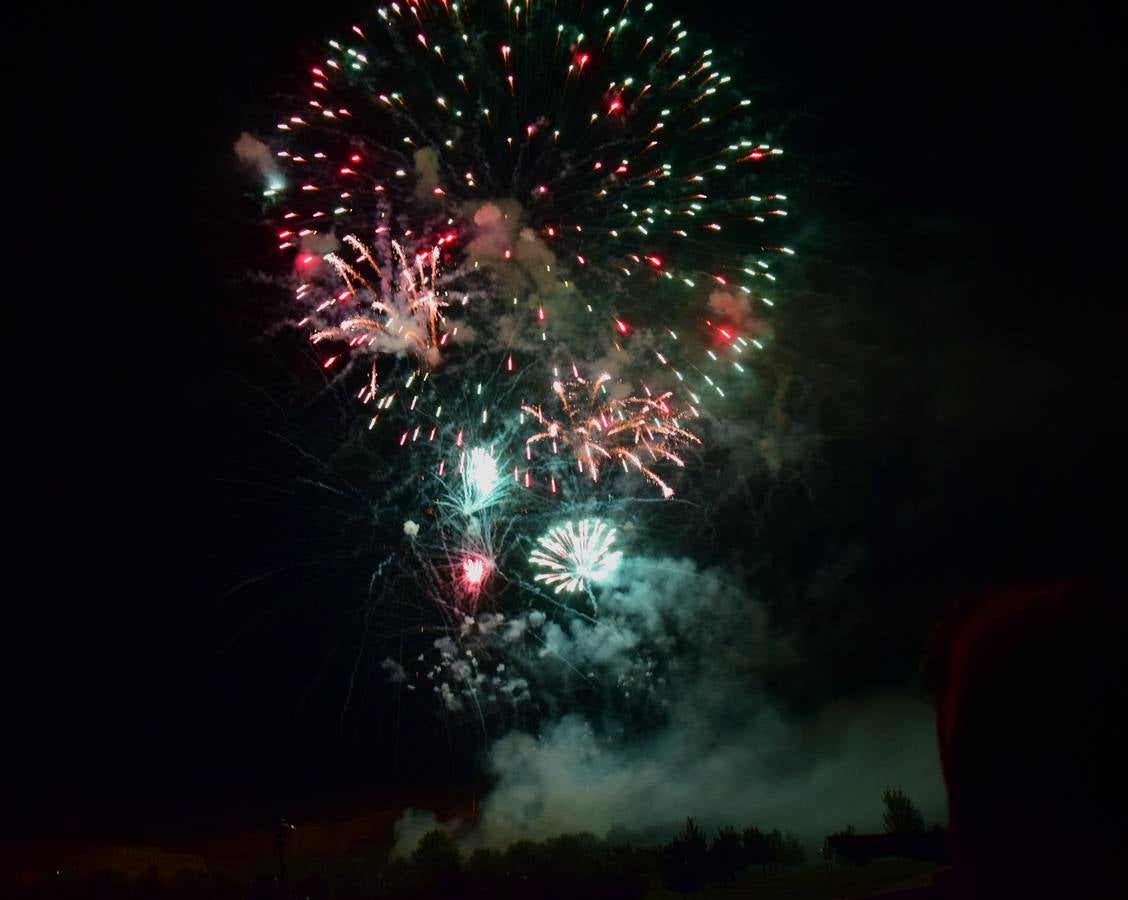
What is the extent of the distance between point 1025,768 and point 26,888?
1638 inches

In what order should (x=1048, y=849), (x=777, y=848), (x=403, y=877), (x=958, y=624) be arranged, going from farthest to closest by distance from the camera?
1. (x=403, y=877)
2. (x=777, y=848)
3. (x=958, y=624)
4. (x=1048, y=849)

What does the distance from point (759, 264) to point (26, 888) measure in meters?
37.2

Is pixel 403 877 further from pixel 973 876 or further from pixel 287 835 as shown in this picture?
pixel 973 876

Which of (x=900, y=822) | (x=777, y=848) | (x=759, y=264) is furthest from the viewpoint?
(x=777, y=848)

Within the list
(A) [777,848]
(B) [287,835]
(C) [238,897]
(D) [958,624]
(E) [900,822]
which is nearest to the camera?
(D) [958,624]

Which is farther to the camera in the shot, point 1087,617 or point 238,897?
point 238,897

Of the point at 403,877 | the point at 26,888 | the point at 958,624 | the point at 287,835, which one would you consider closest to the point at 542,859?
the point at 403,877

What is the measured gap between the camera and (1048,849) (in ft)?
4.49

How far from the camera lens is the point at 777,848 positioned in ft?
157

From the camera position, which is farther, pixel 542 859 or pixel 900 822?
pixel 542 859

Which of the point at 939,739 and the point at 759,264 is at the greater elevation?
the point at 759,264

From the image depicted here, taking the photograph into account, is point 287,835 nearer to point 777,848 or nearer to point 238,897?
point 238,897

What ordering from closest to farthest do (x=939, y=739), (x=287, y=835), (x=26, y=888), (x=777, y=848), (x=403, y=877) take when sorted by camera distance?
Result: 1. (x=939, y=739)
2. (x=287, y=835)
3. (x=26, y=888)
4. (x=777, y=848)
5. (x=403, y=877)

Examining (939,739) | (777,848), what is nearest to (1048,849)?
(939,739)
